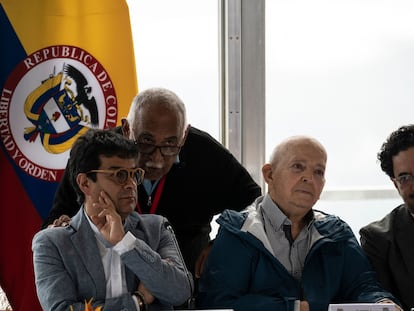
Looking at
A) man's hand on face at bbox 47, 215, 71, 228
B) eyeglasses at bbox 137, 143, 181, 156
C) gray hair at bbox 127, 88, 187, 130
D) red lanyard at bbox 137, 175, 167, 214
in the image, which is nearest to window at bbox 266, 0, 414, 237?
red lanyard at bbox 137, 175, 167, 214

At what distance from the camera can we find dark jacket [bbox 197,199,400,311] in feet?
7.69

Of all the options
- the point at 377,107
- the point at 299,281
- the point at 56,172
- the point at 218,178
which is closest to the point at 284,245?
the point at 299,281

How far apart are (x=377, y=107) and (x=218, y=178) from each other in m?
1.49

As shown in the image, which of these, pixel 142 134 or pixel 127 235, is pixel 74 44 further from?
pixel 127 235

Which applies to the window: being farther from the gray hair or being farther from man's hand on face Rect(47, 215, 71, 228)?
man's hand on face Rect(47, 215, 71, 228)

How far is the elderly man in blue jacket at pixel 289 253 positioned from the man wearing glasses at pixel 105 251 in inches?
6.9

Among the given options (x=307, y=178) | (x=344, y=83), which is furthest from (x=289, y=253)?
(x=344, y=83)

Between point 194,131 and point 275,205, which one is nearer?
point 275,205

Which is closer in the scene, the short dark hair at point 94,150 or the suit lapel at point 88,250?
the suit lapel at point 88,250

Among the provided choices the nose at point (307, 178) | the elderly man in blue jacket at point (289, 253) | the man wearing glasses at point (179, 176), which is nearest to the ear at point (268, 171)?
the elderly man in blue jacket at point (289, 253)

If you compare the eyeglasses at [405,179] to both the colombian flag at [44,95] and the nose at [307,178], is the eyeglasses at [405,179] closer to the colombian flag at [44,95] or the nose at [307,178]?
the nose at [307,178]

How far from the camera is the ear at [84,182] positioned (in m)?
2.31

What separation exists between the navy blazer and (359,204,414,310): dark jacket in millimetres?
771

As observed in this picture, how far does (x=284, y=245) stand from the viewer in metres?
2.47
